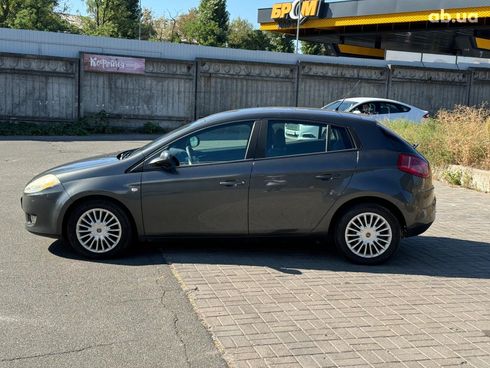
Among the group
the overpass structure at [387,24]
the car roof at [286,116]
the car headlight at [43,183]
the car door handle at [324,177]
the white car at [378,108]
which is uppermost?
the overpass structure at [387,24]

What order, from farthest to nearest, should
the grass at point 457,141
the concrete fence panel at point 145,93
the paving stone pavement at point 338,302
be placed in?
the concrete fence panel at point 145,93 → the grass at point 457,141 → the paving stone pavement at point 338,302

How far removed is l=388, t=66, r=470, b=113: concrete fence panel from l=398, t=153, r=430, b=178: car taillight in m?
18.7

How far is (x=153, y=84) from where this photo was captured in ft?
69.5

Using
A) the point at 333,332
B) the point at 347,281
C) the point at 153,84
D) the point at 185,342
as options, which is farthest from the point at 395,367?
the point at 153,84

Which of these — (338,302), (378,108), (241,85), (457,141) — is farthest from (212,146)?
(241,85)

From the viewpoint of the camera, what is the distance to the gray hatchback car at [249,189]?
239 inches

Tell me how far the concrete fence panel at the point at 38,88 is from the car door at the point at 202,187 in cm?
1514

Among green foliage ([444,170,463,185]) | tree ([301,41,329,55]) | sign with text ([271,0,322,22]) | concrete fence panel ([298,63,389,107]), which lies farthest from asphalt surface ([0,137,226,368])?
tree ([301,41,329,55])

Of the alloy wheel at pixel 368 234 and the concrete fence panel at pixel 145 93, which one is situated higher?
the concrete fence panel at pixel 145 93

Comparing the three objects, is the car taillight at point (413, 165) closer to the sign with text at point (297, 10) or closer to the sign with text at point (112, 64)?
the sign with text at point (112, 64)

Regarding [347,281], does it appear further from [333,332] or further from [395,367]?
[395,367]

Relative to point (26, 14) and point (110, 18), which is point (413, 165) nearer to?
point (26, 14)

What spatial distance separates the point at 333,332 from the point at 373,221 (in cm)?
205

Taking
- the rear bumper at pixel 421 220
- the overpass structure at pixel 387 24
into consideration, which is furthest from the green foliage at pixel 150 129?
the rear bumper at pixel 421 220
